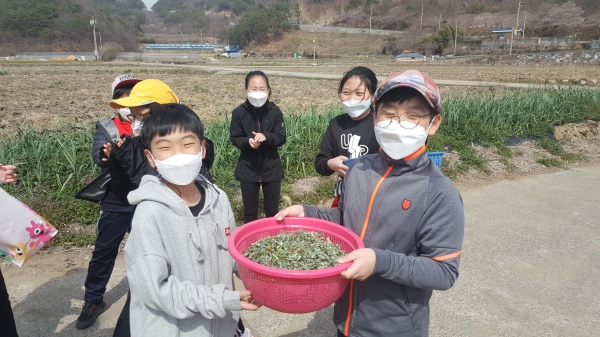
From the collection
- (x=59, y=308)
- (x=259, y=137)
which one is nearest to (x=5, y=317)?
(x=59, y=308)

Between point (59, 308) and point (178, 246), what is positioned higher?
point (178, 246)

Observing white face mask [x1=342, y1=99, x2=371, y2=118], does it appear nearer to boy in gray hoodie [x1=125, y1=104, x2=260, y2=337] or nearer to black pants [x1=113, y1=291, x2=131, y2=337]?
boy in gray hoodie [x1=125, y1=104, x2=260, y2=337]

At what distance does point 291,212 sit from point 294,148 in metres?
4.55

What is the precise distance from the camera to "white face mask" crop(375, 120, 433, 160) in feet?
5.38

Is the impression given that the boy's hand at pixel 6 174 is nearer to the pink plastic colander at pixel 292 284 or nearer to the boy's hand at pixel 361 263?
the pink plastic colander at pixel 292 284

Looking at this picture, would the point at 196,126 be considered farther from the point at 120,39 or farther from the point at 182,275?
the point at 120,39

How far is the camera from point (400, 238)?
1.64 meters

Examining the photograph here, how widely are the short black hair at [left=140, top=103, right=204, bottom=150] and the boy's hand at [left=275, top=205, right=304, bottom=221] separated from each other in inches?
20.2

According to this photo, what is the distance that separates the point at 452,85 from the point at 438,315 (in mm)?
20304

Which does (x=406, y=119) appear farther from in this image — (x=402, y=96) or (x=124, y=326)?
(x=124, y=326)

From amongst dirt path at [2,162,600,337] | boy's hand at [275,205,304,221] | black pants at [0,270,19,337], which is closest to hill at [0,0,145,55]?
dirt path at [2,162,600,337]

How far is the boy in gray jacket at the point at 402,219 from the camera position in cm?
153

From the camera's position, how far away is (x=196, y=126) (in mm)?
1816

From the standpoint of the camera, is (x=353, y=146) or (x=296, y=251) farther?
(x=353, y=146)
